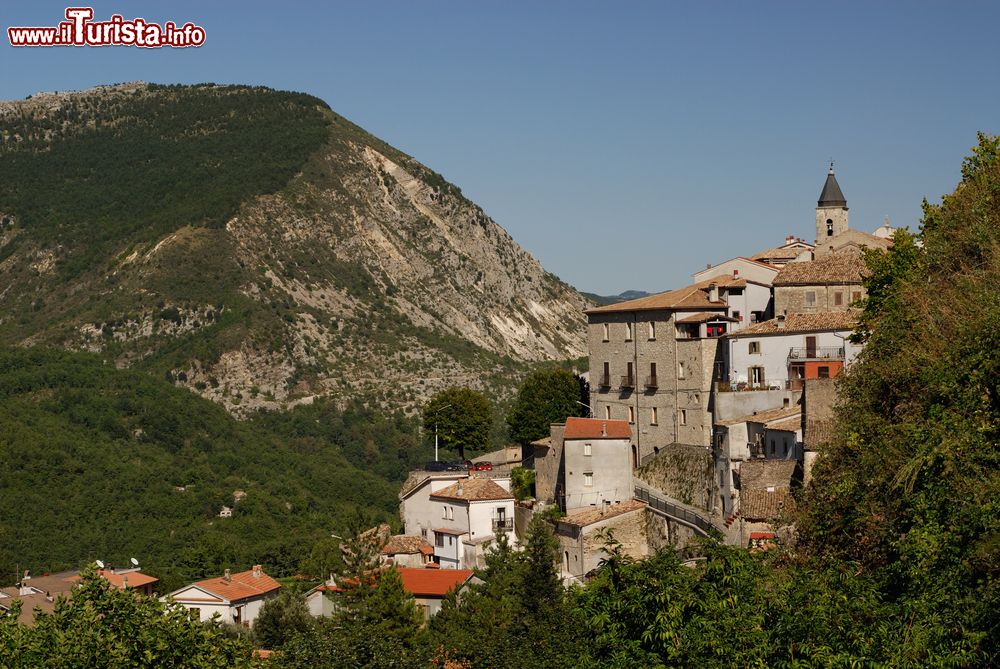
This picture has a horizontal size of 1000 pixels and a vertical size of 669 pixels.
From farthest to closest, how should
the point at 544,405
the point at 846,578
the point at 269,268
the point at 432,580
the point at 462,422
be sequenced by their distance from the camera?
the point at 269,268
the point at 462,422
the point at 544,405
the point at 432,580
the point at 846,578

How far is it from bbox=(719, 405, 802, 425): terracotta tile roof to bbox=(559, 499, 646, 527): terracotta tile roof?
4495 mm

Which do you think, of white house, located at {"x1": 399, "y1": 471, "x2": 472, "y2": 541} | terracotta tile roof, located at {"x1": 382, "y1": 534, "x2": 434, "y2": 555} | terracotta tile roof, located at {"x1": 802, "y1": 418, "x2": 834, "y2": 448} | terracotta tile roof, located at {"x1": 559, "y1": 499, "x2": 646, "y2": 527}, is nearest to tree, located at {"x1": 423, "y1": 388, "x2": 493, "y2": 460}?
white house, located at {"x1": 399, "y1": 471, "x2": 472, "y2": 541}

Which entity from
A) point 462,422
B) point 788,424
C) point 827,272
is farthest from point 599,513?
point 462,422

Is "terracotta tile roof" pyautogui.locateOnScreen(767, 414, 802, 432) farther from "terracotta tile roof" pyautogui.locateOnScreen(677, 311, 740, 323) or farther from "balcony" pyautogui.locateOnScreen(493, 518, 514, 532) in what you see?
"balcony" pyautogui.locateOnScreen(493, 518, 514, 532)

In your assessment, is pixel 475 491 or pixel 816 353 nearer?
pixel 816 353

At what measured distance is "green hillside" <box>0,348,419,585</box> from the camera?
8462 cm

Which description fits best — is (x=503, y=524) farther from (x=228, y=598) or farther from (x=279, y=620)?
(x=228, y=598)

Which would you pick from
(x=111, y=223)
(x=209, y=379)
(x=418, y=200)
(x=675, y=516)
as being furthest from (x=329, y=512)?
(x=418, y=200)

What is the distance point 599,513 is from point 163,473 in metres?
58.3

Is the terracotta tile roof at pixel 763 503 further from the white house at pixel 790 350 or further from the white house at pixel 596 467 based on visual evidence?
the white house at pixel 596 467

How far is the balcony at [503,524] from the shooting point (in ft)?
191

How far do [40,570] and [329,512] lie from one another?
23.2m

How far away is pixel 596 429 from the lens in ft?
181

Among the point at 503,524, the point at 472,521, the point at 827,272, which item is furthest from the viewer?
the point at 503,524
